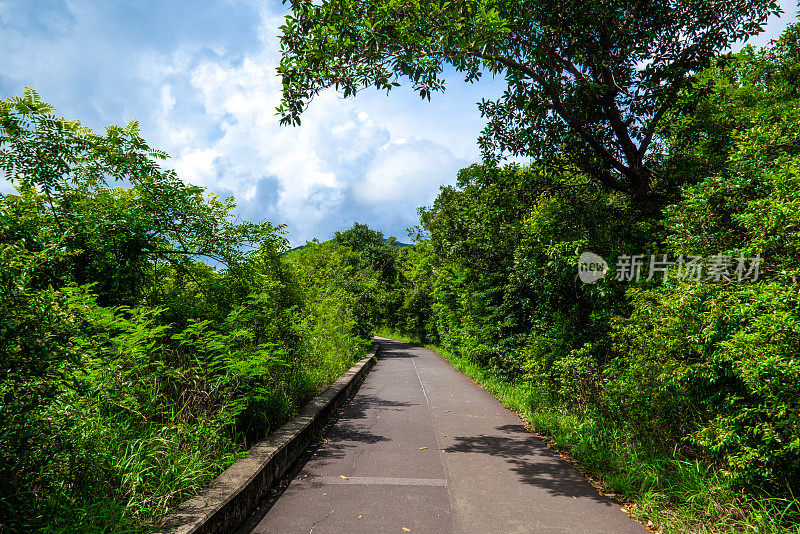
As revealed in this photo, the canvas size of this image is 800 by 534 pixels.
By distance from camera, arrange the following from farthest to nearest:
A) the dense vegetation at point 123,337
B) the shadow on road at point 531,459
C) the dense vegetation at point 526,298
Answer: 1. the shadow on road at point 531,459
2. the dense vegetation at point 526,298
3. the dense vegetation at point 123,337

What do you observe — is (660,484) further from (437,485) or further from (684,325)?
(437,485)

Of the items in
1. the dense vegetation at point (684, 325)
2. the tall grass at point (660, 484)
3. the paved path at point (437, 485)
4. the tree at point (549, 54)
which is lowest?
the paved path at point (437, 485)

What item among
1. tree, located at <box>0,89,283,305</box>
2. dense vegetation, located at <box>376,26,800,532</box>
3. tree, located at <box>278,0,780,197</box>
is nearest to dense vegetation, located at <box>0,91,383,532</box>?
tree, located at <box>0,89,283,305</box>

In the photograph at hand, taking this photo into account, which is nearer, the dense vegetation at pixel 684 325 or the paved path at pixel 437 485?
the dense vegetation at pixel 684 325

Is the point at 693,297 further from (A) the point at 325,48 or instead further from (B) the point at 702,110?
(B) the point at 702,110

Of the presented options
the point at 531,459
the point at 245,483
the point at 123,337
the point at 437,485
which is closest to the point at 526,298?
the point at 531,459

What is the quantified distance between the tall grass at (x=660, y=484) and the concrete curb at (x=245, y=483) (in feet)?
12.6

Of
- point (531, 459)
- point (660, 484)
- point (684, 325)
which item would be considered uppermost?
point (684, 325)

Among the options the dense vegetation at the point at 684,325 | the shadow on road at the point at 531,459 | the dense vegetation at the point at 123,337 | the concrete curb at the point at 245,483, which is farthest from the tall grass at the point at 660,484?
the dense vegetation at the point at 123,337

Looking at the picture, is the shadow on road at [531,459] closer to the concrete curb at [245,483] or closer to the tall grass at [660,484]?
the tall grass at [660,484]

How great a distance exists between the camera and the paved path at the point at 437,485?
405 centimetres

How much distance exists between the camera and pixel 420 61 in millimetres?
6000

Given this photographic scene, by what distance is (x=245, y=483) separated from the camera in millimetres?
4059

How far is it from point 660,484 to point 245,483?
4.36 metres
